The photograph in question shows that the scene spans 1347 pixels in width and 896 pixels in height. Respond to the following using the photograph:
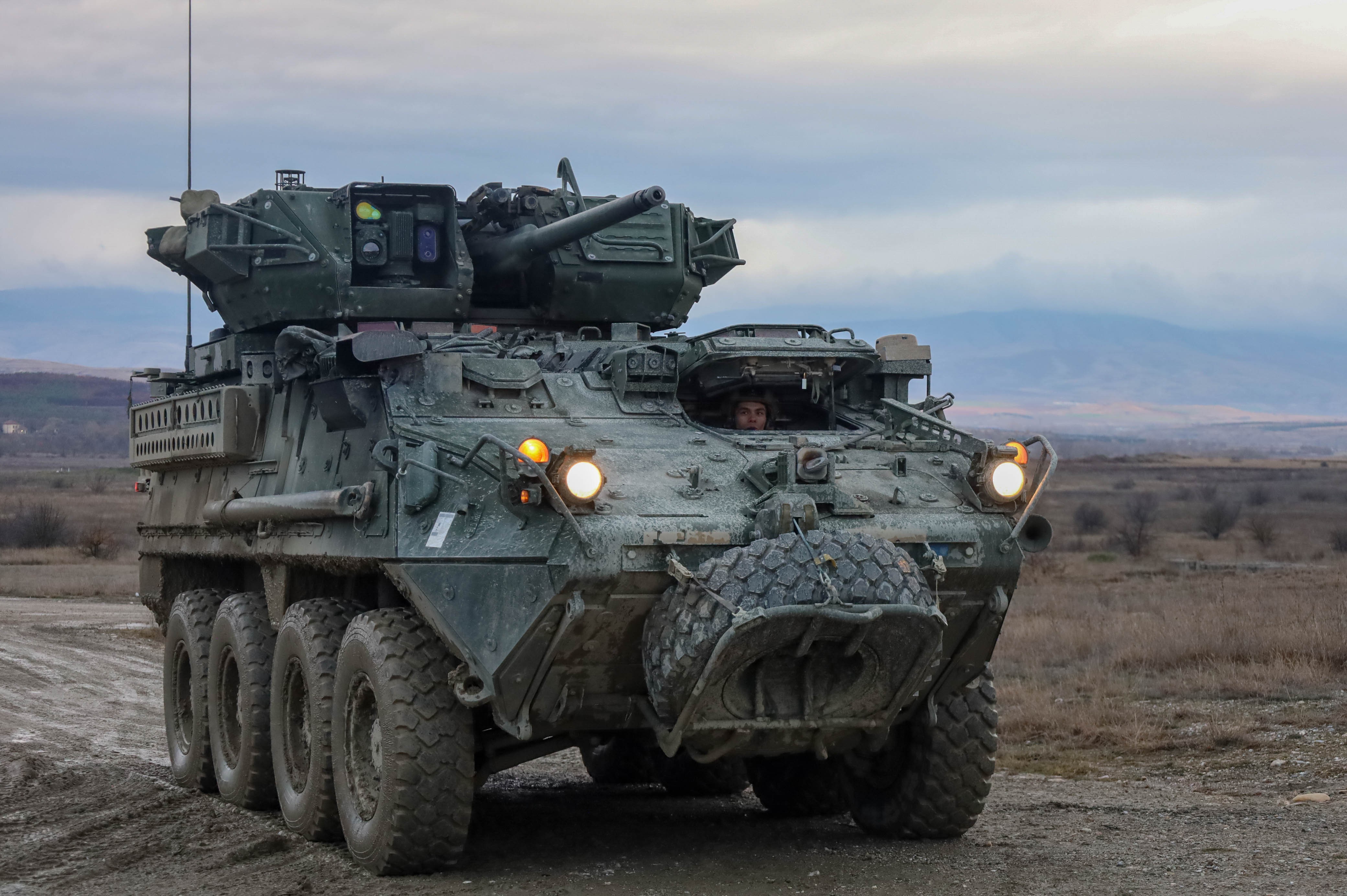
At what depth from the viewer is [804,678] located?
8141mm

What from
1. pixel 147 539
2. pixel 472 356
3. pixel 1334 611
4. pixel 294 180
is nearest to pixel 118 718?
pixel 147 539

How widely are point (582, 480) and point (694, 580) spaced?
673mm

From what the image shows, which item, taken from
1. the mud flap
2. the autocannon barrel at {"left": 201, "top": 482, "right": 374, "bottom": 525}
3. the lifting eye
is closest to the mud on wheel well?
the autocannon barrel at {"left": 201, "top": 482, "right": 374, "bottom": 525}

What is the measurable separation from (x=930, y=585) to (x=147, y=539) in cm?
753

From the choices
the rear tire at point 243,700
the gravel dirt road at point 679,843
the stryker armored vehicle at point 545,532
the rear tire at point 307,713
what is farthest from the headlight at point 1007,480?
the rear tire at point 243,700

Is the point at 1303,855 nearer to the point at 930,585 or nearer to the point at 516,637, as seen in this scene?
the point at 930,585

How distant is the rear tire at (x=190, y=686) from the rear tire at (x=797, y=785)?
11.6 feet

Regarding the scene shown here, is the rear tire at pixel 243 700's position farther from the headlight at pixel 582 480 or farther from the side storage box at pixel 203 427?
the headlight at pixel 582 480

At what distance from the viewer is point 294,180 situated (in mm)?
12297

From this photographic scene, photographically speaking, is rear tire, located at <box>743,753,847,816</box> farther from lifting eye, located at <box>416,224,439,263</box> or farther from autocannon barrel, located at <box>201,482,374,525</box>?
lifting eye, located at <box>416,224,439,263</box>

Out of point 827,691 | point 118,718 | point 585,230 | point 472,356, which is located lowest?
point 118,718

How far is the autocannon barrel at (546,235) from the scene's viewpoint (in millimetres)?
10547

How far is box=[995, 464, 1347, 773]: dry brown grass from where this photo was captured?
44.0 ft

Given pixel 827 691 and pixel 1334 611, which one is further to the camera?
pixel 1334 611
